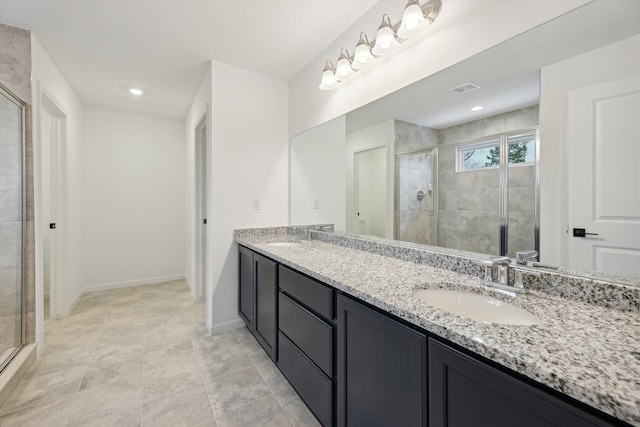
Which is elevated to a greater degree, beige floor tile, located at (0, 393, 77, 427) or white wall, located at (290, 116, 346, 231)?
white wall, located at (290, 116, 346, 231)

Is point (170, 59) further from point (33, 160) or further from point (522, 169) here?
point (522, 169)

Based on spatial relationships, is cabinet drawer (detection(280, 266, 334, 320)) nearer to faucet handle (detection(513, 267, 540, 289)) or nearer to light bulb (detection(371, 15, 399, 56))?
faucet handle (detection(513, 267, 540, 289))

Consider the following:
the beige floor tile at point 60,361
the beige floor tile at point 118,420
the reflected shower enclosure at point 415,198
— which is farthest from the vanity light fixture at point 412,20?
the beige floor tile at point 60,361

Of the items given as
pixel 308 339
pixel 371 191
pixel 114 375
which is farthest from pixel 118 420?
pixel 371 191

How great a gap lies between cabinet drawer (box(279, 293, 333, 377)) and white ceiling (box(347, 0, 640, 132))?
1.17m

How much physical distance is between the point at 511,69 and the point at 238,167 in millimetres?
2088

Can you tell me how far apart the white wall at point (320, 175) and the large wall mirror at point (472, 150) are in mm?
160

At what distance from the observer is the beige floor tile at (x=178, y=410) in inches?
58.3

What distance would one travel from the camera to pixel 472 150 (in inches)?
51.9

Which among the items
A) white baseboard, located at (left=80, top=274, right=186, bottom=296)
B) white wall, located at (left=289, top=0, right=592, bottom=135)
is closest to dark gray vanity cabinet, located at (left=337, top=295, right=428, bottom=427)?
white wall, located at (left=289, top=0, right=592, bottom=135)

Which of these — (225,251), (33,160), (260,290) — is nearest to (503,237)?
(260,290)

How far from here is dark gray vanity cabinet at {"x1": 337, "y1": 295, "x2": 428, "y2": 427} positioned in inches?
33.3

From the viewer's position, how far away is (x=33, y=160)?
6.71 ft

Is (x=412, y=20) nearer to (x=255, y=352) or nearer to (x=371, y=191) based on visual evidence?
(x=371, y=191)
